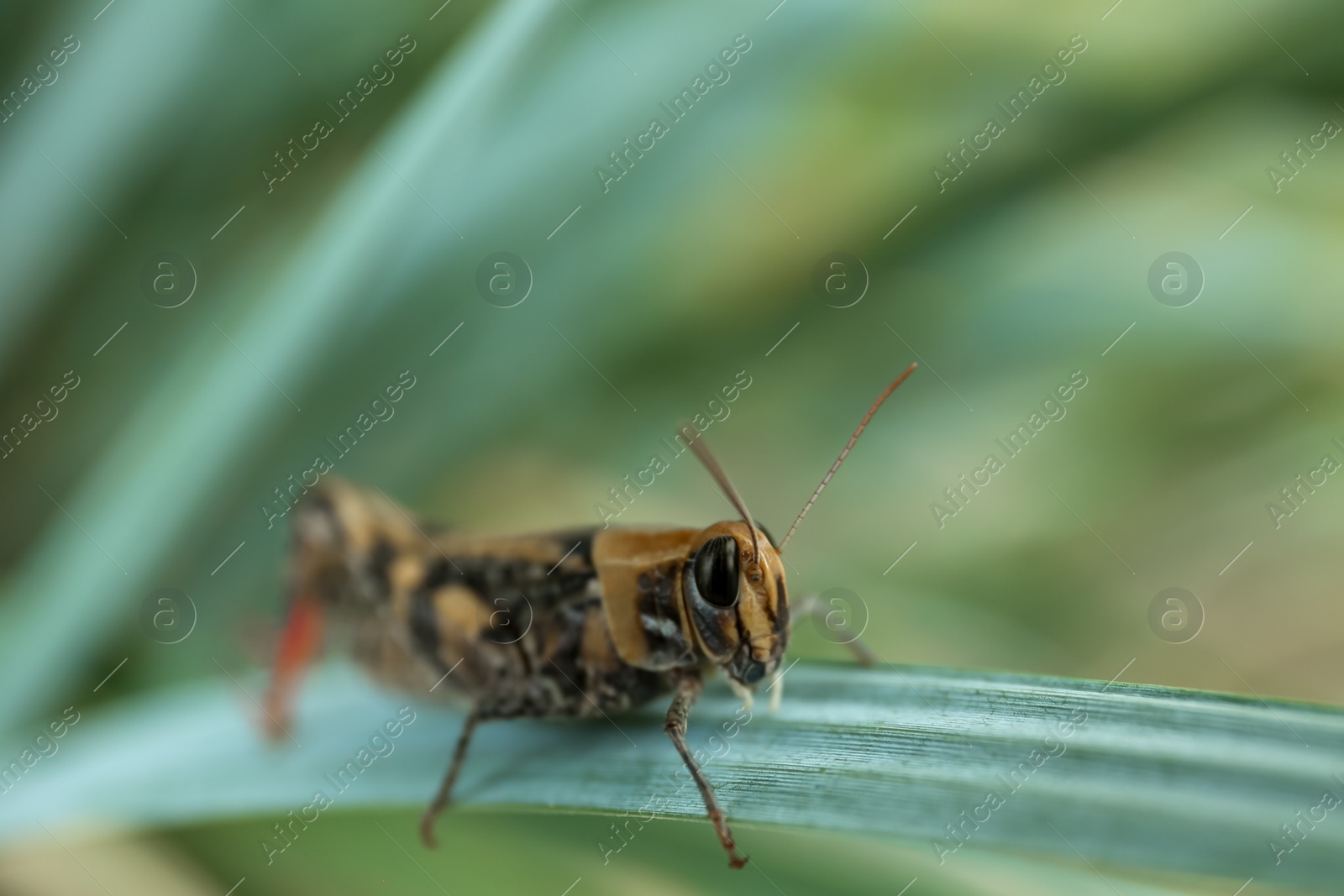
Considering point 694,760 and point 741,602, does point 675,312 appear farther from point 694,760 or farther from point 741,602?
point 694,760

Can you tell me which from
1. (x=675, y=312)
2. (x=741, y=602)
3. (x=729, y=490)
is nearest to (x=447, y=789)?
(x=741, y=602)

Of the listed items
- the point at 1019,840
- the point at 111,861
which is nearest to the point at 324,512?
the point at 111,861

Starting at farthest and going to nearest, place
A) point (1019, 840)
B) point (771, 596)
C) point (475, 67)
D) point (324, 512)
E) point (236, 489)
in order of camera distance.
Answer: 1. point (236, 489)
2. point (324, 512)
3. point (475, 67)
4. point (771, 596)
5. point (1019, 840)

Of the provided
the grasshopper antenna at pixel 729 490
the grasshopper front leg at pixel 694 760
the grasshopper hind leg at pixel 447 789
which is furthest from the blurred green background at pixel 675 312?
the grasshopper antenna at pixel 729 490

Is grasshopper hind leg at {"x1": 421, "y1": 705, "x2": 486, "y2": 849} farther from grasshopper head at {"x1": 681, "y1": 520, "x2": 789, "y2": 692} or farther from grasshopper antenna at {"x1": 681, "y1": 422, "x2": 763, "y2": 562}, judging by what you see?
grasshopper antenna at {"x1": 681, "y1": 422, "x2": 763, "y2": 562}

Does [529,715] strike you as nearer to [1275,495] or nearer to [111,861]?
[111,861]

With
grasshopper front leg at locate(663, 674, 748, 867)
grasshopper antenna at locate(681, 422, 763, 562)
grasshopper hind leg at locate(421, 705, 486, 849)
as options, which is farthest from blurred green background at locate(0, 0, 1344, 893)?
grasshopper antenna at locate(681, 422, 763, 562)

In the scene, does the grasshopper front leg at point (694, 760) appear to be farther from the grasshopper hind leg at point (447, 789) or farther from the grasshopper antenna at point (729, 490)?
the grasshopper hind leg at point (447, 789)
